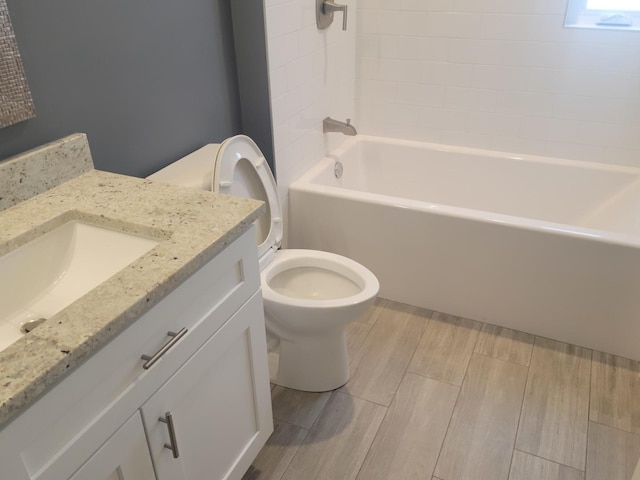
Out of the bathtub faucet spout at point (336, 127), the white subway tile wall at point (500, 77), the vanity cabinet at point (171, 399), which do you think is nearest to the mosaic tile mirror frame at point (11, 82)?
the vanity cabinet at point (171, 399)

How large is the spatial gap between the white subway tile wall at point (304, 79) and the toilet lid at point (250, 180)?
292 mm

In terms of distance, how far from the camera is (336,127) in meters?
2.53

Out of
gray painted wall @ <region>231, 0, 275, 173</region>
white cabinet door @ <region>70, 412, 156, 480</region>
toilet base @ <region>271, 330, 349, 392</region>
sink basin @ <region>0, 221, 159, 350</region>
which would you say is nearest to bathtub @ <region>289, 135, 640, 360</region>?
gray painted wall @ <region>231, 0, 275, 173</region>

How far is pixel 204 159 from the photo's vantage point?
5.89 ft

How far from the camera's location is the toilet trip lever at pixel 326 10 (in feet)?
7.36

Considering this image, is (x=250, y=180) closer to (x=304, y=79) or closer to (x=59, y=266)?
(x=304, y=79)

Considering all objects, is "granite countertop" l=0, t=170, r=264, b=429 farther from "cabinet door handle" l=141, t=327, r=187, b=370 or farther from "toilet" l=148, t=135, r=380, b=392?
"toilet" l=148, t=135, r=380, b=392

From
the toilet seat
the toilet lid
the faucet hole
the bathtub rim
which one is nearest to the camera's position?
the faucet hole

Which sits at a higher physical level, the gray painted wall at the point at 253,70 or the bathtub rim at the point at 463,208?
the gray painted wall at the point at 253,70

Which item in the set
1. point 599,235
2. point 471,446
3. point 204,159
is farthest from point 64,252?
point 599,235

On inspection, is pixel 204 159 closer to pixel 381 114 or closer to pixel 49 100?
pixel 49 100

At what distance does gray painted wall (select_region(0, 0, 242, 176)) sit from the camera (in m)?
1.31

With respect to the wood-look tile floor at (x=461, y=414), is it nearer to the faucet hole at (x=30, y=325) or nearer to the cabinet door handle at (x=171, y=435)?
the cabinet door handle at (x=171, y=435)

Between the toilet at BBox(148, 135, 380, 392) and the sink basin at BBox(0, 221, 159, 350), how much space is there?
0.45 m
